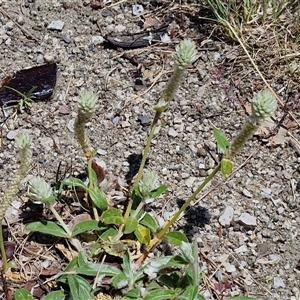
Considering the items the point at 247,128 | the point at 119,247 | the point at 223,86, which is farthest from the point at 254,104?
the point at 223,86

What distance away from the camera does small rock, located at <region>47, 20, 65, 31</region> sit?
3582 millimetres

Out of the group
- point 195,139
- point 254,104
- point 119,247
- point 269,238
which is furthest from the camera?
point 195,139

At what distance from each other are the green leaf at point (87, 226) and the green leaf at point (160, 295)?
1.17 ft

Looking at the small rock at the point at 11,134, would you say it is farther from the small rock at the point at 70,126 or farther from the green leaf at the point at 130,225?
the green leaf at the point at 130,225

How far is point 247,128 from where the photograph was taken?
2.22 metres

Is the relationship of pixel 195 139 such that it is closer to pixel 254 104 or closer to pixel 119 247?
pixel 119 247

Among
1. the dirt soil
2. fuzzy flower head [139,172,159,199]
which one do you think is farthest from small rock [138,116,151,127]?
fuzzy flower head [139,172,159,199]

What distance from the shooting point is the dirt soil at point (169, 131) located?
2.80 m

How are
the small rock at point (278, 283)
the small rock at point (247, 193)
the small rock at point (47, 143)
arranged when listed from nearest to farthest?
the small rock at point (278, 283), the small rock at point (247, 193), the small rock at point (47, 143)

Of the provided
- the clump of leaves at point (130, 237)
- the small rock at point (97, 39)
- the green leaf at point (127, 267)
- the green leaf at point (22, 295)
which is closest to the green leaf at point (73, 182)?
the clump of leaves at point (130, 237)

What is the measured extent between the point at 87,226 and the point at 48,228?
151 millimetres

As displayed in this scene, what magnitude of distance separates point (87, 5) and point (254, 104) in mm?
1746

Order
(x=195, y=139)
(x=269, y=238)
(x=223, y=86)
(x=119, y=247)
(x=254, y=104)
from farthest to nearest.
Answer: (x=223, y=86)
(x=195, y=139)
(x=269, y=238)
(x=119, y=247)
(x=254, y=104)

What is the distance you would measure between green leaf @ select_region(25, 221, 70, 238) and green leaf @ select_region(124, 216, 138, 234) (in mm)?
230
